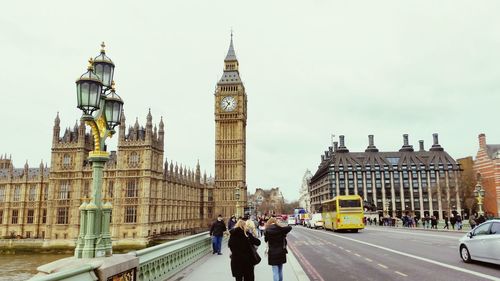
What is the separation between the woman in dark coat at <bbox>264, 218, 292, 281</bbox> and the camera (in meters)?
9.31

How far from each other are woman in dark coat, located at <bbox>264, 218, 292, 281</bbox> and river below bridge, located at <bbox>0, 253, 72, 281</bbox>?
135 feet

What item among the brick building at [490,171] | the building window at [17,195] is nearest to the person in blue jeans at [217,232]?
the building window at [17,195]

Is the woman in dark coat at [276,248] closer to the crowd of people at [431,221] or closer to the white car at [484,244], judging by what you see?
the white car at [484,244]

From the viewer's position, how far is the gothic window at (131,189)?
61.9m

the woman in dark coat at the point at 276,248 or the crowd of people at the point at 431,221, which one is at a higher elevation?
the woman in dark coat at the point at 276,248

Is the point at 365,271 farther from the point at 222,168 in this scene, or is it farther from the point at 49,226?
the point at 222,168

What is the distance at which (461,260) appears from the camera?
15.3 metres

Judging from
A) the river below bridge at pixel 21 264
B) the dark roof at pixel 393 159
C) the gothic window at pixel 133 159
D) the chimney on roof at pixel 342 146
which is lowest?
the river below bridge at pixel 21 264

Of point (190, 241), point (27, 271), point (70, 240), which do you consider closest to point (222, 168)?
point (70, 240)

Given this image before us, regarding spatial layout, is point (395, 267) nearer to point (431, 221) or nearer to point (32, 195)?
point (431, 221)

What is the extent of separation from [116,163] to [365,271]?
60.3 meters

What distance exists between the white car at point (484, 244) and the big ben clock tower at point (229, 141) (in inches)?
3072

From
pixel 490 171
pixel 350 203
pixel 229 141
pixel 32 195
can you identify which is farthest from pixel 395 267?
pixel 229 141

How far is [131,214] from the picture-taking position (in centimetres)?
6144
